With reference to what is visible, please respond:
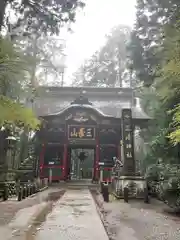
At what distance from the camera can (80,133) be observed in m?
19.8

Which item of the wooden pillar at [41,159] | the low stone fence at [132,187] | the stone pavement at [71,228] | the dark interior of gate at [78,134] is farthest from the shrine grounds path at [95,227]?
the dark interior of gate at [78,134]

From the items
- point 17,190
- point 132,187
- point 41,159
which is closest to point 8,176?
point 17,190

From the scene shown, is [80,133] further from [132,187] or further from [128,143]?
[132,187]

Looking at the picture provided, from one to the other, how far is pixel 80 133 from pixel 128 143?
8159 mm

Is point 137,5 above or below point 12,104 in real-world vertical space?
above

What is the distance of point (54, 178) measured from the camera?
60.2 feet

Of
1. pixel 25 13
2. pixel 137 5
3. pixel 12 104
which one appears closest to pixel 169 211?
pixel 12 104

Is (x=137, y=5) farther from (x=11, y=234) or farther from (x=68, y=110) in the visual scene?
(x=11, y=234)

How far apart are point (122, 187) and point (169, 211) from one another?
3120 mm

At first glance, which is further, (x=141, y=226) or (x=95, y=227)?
(x=141, y=226)

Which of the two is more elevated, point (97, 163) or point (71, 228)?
point (97, 163)

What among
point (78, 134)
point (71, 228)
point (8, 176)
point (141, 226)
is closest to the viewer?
point (71, 228)

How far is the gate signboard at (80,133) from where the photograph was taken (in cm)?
1970

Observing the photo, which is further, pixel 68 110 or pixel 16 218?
pixel 68 110
